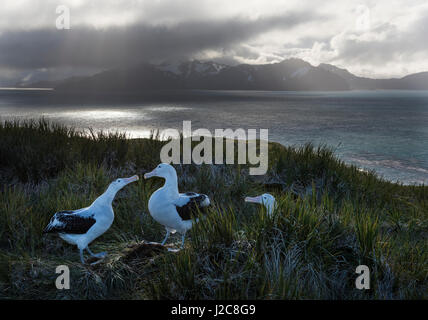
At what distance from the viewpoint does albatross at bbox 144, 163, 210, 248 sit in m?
4.19

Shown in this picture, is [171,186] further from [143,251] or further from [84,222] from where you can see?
[84,222]

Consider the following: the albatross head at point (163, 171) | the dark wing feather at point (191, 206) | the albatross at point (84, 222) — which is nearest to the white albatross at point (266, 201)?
the dark wing feather at point (191, 206)

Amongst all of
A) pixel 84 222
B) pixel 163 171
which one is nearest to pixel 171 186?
pixel 163 171

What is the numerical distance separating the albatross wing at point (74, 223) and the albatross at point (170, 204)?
2.57 feet

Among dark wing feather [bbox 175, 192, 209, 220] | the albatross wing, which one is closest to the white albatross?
dark wing feather [bbox 175, 192, 209, 220]

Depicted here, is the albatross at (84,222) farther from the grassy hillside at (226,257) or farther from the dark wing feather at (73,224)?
the grassy hillside at (226,257)

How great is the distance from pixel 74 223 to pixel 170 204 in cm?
116

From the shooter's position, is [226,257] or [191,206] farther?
[191,206]

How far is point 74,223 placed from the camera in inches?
149

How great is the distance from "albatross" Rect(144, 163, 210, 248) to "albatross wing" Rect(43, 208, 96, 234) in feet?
2.57

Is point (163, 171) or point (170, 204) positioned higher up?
point (163, 171)

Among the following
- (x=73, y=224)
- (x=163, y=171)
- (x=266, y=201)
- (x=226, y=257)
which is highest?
(x=163, y=171)

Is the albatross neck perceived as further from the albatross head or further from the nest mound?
the nest mound
